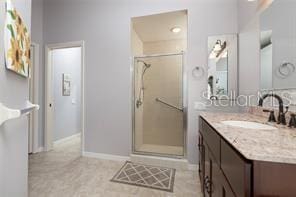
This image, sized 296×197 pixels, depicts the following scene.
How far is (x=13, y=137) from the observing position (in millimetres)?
1131

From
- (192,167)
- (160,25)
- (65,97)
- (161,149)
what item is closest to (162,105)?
(161,149)

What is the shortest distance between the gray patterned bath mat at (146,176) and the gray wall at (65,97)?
2.10 meters

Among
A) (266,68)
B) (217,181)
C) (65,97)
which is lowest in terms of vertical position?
(217,181)

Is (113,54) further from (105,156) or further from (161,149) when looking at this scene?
(161,149)

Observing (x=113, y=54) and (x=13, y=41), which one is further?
(x=113, y=54)

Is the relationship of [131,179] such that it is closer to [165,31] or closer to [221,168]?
[221,168]

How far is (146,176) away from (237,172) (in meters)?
1.83

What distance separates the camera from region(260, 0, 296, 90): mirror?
4.50 ft

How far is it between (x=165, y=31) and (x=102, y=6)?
1378 mm

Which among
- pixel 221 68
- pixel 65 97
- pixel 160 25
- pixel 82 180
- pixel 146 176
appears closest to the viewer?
pixel 82 180

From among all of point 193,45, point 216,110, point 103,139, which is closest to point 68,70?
point 103,139

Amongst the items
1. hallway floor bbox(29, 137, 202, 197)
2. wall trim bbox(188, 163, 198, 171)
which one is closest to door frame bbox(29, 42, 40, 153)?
hallway floor bbox(29, 137, 202, 197)

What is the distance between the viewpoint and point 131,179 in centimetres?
222

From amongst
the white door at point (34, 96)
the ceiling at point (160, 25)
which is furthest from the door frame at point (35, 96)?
the ceiling at point (160, 25)
